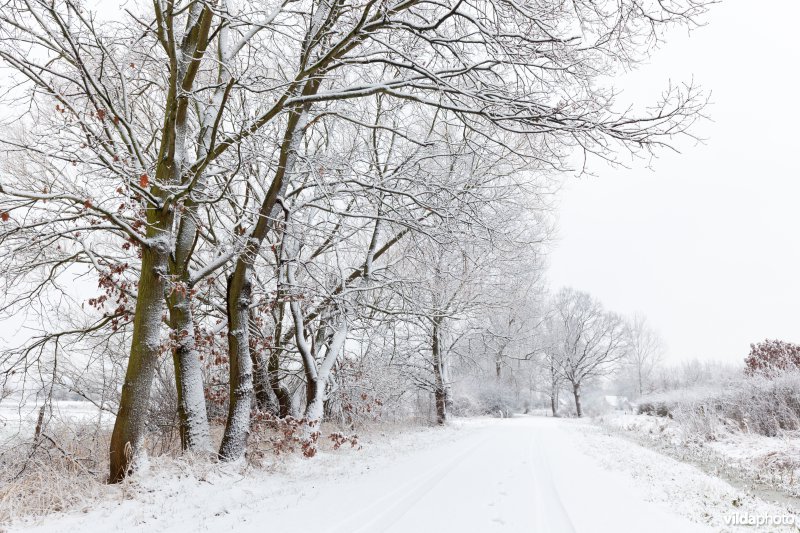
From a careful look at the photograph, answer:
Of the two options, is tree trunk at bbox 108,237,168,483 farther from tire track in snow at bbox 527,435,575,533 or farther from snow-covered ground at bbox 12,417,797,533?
tire track in snow at bbox 527,435,575,533

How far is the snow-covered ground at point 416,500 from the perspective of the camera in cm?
434

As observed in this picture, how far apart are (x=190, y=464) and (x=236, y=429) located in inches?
44.2

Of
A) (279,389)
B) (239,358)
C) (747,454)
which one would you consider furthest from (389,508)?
(747,454)

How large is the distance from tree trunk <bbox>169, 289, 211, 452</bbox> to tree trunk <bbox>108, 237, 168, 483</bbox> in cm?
67

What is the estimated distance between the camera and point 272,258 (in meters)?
11.0

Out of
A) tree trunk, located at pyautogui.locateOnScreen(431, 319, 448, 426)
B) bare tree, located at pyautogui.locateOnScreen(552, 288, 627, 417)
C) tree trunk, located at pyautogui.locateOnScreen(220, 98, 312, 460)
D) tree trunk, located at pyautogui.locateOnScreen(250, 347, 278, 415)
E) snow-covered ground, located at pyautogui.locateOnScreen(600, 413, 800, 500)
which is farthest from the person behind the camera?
bare tree, located at pyautogui.locateOnScreen(552, 288, 627, 417)

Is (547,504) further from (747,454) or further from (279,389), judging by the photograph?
(747,454)

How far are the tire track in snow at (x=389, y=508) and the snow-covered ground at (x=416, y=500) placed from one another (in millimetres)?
14

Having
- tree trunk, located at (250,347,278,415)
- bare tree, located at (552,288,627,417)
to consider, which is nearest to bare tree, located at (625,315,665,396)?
bare tree, located at (552,288,627,417)

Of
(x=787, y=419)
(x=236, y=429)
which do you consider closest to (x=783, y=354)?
(x=787, y=419)

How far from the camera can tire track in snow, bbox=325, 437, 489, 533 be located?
4.11m

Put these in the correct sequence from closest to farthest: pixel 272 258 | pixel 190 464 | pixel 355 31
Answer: pixel 355 31 → pixel 190 464 → pixel 272 258

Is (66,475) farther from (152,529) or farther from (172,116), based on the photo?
(172,116)

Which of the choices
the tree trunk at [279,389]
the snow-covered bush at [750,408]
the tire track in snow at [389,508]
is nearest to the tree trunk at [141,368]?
the tire track in snow at [389,508]
